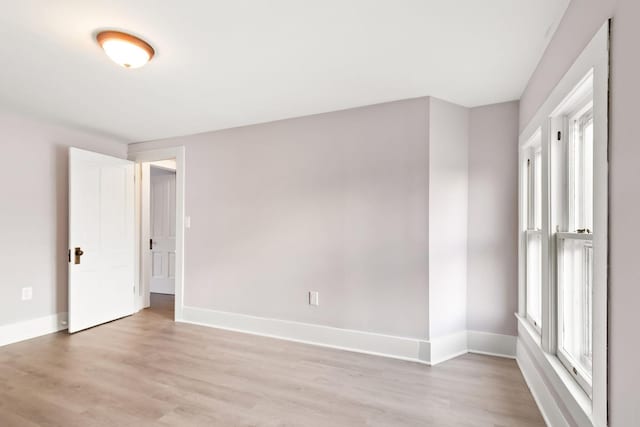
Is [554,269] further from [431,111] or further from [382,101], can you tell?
[382,101]

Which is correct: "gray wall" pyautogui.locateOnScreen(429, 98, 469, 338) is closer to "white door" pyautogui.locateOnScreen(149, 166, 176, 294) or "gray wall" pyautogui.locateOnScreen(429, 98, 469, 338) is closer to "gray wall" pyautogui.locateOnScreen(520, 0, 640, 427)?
"gray wall" pyautogui.locateOnScreen(520, 0, 640, 427)

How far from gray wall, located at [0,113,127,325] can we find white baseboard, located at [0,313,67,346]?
0.18 ft

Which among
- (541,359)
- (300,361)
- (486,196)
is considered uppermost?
(486,196)

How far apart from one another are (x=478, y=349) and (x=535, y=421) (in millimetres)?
Result: 1143

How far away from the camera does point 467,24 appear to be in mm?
2027

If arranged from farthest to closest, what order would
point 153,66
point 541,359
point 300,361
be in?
point 300,361
point 153,66
point 541,359

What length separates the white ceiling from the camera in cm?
189

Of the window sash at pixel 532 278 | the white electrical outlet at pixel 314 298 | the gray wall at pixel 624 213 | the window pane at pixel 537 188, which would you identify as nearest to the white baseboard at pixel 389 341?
the white electrical outlet at pixel 314 298

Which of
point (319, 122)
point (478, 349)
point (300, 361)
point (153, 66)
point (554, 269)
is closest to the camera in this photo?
point (554, 269)

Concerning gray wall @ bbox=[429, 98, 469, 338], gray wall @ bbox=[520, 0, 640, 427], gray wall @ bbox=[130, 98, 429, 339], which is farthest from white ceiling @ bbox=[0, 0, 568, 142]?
gray wall @ bbox=[520, 0, 640, 427]

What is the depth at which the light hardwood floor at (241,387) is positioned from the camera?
88.0 inches

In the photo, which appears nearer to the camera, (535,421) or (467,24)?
(467,24)

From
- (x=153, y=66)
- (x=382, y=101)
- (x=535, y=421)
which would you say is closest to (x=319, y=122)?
(x=382, y=101)

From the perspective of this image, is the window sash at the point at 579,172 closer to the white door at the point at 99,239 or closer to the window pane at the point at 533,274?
the window pane at the point at 533,274
